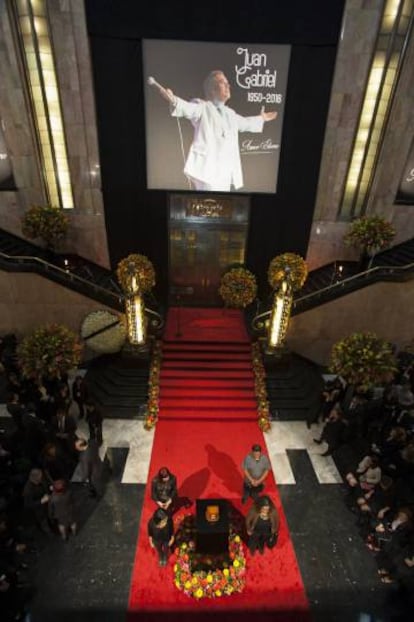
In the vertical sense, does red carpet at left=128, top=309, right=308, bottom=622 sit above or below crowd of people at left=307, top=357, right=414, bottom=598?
below

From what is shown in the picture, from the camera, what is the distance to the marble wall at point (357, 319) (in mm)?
12055

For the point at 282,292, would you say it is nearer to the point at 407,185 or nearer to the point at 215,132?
the point at 215,132

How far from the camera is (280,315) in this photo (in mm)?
10977

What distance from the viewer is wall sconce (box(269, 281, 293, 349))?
10.6 meters

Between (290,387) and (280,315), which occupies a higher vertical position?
(280,315)

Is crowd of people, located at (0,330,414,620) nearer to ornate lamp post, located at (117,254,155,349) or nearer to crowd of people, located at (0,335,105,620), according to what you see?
crowd of people, located at (0,335,105,620)

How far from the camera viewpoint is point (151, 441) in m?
9.59

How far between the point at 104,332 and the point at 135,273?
7.85ft

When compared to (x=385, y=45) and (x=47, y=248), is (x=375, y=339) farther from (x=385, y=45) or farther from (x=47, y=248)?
(x=47, y=248)

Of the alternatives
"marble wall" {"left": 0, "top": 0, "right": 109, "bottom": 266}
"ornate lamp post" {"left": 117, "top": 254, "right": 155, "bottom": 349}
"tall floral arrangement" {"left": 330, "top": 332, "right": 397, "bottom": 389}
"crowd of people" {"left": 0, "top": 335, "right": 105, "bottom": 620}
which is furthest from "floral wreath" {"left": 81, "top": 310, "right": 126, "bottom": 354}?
"tall floral arrangement" {"left": 330, "top": 332, "right": 397, "bottom": 389}

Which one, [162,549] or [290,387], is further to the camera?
[290,387]

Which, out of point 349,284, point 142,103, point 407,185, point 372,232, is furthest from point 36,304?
point 407,185

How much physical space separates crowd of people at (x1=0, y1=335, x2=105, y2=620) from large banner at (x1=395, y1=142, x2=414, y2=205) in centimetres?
1315

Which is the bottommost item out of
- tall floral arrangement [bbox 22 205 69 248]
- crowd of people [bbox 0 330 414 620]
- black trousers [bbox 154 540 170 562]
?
black trousers [bbox 154 540 170 562]
